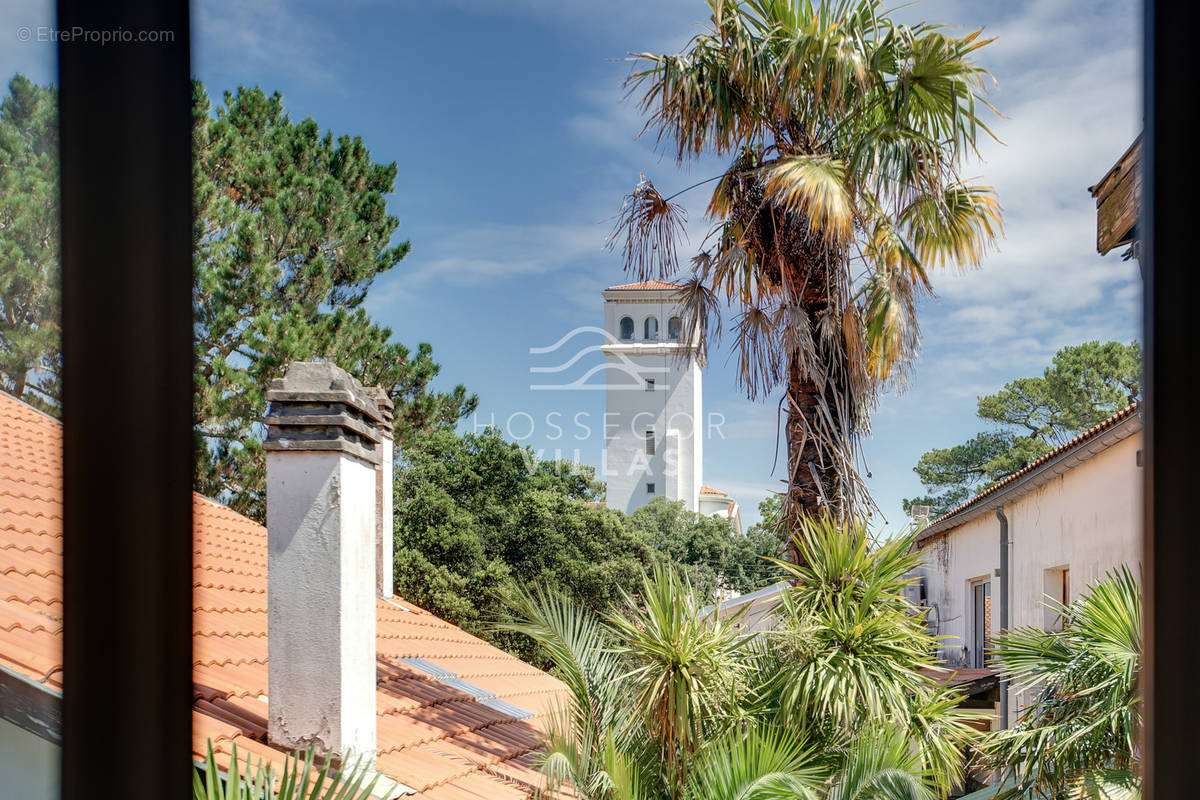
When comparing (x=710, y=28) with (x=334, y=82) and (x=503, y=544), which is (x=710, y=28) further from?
(x=334, y=82)

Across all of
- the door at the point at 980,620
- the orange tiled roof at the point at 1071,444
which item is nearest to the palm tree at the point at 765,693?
the orange tiled roof at the point at 1071,444

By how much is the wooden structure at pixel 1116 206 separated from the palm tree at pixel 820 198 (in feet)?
11.0

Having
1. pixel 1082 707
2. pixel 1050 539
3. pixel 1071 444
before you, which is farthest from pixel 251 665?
pixel 1050 539

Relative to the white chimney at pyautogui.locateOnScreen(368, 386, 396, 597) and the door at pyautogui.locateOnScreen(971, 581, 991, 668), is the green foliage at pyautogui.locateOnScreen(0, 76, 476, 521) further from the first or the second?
the door at pyautogui.locateOnScreen(971, 581, 991, 668)

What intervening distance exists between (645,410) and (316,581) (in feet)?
165

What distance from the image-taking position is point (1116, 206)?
3.23 m

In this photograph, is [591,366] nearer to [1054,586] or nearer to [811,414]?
[1054,586]

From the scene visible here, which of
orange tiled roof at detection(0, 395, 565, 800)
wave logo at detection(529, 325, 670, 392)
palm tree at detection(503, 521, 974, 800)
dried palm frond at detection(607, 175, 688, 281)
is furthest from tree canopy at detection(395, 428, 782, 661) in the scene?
wave logo at detection(529, 325, 670, 392)

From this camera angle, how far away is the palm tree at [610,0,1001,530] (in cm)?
718

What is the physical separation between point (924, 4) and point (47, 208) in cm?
743

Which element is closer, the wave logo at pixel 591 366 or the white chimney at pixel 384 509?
the white chimney at pixel 384 509

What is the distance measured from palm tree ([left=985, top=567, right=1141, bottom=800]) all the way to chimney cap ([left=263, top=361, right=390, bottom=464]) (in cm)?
400

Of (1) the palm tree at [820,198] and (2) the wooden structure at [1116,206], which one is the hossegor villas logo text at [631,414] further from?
(2) the wooden structure at [1116,206]

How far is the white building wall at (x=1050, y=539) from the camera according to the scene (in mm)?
8633
